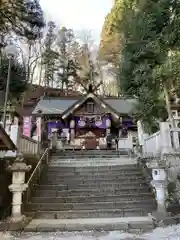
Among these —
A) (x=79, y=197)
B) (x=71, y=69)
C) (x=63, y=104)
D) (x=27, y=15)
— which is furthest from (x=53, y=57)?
(x=79, y=197)

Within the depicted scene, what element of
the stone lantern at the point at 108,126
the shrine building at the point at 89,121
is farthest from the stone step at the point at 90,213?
the stone lantern at the point at 108,126

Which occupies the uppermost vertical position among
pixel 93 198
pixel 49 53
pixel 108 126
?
pixel 49 53

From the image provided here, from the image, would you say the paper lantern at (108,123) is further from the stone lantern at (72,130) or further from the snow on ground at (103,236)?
the snow on ground at (103,236)

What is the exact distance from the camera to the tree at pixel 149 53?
12352 millimetres

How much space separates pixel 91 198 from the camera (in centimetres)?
897

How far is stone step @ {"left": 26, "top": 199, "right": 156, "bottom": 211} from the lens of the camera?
835 cm

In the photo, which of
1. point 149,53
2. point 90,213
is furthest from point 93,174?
point 149,53

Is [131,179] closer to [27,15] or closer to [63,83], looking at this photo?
[27,15]

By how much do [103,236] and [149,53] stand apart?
31.3 feet

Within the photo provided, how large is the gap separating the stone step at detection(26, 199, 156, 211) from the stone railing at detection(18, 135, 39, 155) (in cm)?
289

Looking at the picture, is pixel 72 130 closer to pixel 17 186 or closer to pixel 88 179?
pixel 88 179

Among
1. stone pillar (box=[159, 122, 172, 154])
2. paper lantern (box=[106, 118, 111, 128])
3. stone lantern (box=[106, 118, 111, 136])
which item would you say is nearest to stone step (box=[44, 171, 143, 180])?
stone pillar (box=[159, 122, 172, 154])

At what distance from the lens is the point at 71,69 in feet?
126

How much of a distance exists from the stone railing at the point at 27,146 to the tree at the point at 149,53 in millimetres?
5706
